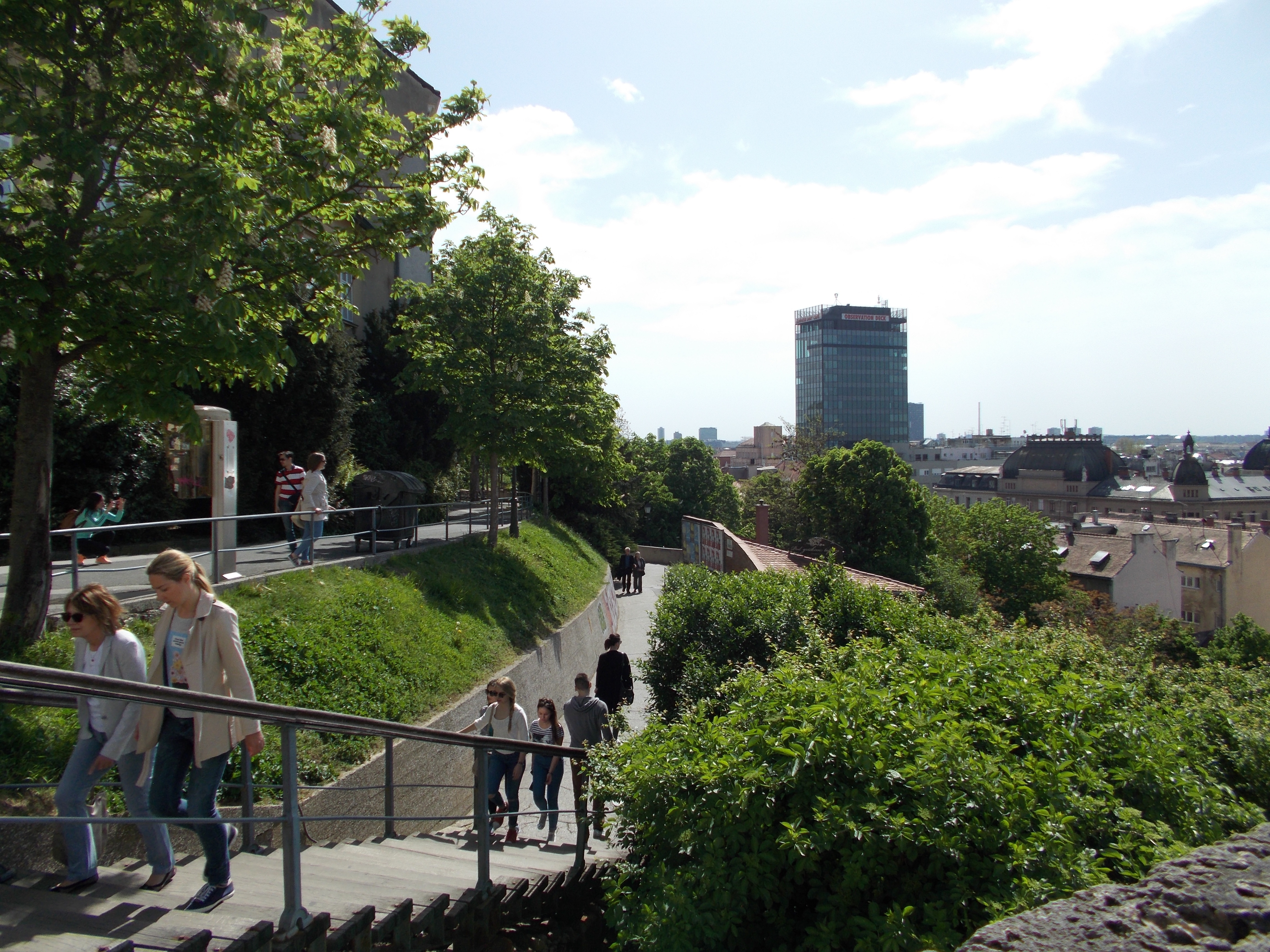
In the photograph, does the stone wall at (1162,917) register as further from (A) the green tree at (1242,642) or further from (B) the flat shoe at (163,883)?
(A) the green tree at (1242,642)

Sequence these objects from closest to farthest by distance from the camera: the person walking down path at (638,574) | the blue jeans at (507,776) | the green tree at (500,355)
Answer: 1. the blue jeans at (507,776)
2. the green tree at (500,355)
3. the person walking down path at (638,574)

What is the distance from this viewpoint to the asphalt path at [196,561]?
896 centimetres

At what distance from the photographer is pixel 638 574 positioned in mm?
35312

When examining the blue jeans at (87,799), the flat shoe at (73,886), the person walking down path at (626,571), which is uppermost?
the blue jeans at (87,799)

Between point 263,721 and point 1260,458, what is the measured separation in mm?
149319

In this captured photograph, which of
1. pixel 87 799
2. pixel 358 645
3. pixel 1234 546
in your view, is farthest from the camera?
pixel 1234 546

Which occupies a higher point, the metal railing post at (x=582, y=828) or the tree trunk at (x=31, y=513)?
the tree trunk at (x=31, y=513)

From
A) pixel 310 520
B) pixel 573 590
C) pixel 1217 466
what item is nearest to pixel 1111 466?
pixel 1217 466

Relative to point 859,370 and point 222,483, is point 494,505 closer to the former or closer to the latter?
point 222,483

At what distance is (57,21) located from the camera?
6984 millimetres

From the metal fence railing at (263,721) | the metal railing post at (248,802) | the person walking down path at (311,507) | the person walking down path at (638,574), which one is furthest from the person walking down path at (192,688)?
the person walking down path at (638,574)

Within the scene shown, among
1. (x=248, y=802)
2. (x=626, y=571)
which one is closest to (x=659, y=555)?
(x=626, y=571)

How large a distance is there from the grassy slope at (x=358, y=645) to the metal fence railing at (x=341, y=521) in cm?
55

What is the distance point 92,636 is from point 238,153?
208 inches
